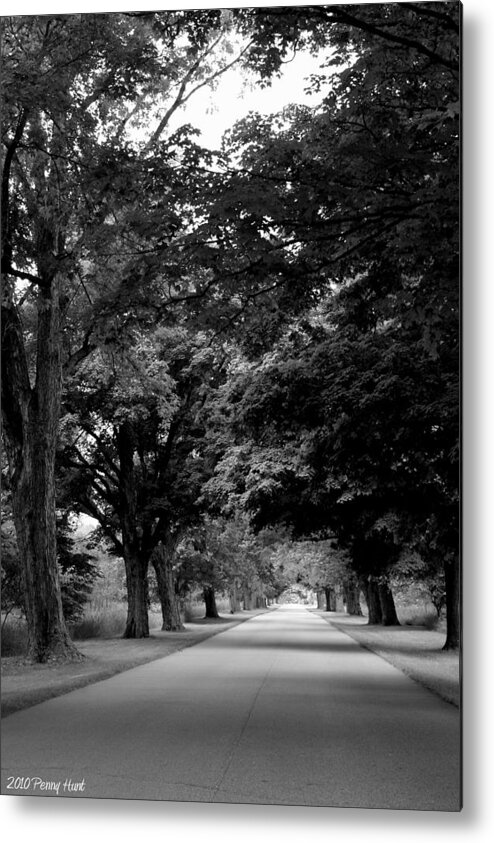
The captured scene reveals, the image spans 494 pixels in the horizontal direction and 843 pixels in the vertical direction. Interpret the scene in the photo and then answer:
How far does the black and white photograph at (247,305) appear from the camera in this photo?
287 inches

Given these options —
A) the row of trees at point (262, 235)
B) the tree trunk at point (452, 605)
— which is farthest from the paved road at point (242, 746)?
the row of trees at point (262, 235)

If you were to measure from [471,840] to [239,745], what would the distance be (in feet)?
6.70

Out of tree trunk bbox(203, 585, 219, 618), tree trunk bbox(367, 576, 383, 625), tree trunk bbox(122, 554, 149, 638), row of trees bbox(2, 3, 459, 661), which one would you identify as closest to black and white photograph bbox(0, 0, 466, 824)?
row of trees bbox(2, 3, 459, 661)

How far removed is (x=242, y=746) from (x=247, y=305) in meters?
3.99

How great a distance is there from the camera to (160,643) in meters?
19.2

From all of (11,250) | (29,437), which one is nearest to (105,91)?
(11,250)

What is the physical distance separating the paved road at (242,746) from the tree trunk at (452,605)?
64cm

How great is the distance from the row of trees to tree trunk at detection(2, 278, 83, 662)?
0.04m

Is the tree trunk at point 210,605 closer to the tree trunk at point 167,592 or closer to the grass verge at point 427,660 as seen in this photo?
the tree trunk at point 167,592

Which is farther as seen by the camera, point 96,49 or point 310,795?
point 96,49

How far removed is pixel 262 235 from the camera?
26.6 ft

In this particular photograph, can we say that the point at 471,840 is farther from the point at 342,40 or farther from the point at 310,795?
the point at 342,40

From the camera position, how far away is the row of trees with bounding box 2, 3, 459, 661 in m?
7.58

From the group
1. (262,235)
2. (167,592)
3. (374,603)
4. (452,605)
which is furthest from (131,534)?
(262,235)
